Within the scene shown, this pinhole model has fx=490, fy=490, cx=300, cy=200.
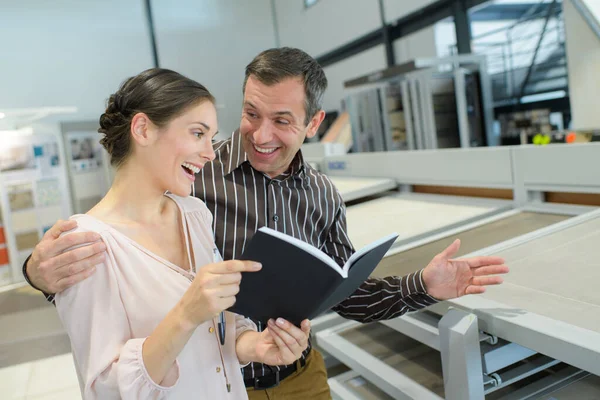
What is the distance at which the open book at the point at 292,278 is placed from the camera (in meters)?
0.79

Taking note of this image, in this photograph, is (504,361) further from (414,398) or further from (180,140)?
(180,140)

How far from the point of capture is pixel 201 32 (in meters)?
9.32

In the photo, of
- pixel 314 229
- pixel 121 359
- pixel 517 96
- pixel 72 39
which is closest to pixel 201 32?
pixel 72 39

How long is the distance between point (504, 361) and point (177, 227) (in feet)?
3.12

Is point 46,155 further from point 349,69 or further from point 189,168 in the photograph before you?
point 189,168

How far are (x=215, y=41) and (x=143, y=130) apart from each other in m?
8.95

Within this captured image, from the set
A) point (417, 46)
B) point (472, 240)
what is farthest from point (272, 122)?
point (417, 46)

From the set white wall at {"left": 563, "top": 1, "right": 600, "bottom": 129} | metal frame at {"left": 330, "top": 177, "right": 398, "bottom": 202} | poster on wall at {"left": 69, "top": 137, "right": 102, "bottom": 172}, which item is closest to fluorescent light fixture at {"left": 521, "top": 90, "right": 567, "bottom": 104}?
white wall at {"left": 563, "top": 1, "right": 600, "bottom": 129}

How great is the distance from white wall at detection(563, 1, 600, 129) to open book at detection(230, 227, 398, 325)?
2956 mm

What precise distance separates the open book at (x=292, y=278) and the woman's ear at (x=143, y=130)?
37 centimetres

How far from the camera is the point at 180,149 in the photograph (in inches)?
40.7

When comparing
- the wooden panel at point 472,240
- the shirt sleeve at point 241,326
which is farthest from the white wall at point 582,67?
the shirt sleeve at point 241,326

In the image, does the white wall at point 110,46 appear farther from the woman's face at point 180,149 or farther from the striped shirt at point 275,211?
the woman's face at point 180,149

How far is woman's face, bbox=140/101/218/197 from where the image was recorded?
3.39ft
